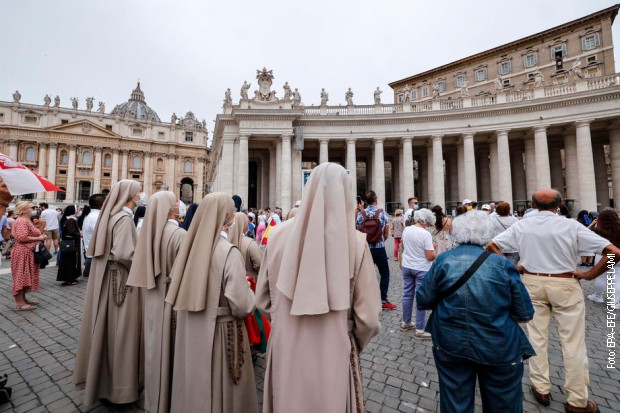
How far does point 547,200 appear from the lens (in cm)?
302

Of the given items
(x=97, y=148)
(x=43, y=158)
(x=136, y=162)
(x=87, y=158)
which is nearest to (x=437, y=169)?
(x=136, y=162)

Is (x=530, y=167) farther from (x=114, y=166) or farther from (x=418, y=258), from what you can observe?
(x=114, y=166)

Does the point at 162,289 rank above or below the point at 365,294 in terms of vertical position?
below

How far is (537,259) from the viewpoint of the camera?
9.77ft

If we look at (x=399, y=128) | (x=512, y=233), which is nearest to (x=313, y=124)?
(x=399, y=128)

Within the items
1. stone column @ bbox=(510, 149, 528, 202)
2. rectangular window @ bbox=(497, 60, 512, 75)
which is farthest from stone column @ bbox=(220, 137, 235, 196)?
rectangular window @ bbox=(497, 60, 512, 75)

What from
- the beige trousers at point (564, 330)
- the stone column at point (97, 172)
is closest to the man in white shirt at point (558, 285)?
the beige trousers at point (564, 330)

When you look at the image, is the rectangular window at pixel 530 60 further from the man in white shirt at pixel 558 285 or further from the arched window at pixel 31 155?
the arched window at pixel 31 155

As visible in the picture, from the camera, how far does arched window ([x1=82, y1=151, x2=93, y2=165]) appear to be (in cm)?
5325

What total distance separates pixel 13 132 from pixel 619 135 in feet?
270

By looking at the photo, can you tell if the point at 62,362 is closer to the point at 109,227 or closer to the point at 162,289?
the point at 109,227

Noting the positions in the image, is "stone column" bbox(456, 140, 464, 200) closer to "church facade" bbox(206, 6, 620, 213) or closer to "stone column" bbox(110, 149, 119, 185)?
"church facade" bbox(206, 6, 620, 213)

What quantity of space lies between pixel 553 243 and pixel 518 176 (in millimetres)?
29830

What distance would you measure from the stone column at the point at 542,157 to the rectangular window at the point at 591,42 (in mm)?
19601
